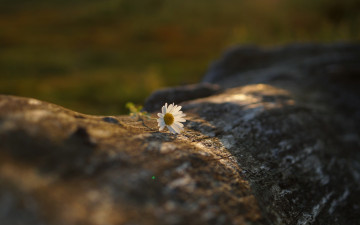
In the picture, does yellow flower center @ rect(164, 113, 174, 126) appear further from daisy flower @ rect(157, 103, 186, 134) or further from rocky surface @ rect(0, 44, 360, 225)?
rocky surface @ rect(0, 44, 360, 225)

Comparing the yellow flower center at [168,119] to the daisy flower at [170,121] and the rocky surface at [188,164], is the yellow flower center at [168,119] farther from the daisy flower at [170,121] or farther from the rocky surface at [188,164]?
the rocky surface at [188,164]

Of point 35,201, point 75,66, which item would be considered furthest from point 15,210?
point 75,66

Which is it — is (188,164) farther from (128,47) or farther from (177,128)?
(128,47)

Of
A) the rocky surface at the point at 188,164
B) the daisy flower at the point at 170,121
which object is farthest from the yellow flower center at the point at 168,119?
the rocky surface at the point at 188,164

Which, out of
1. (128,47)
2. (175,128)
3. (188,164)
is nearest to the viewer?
(188,164)

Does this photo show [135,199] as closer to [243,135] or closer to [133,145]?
[133,145]

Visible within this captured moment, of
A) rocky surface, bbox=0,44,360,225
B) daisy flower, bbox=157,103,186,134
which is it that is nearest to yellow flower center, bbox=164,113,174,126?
daisy flower, bbox=157,103,186,134

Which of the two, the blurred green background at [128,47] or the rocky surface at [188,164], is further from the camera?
the blurred green background at [128,47]

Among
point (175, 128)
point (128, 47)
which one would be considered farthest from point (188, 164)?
point (128, 47)
